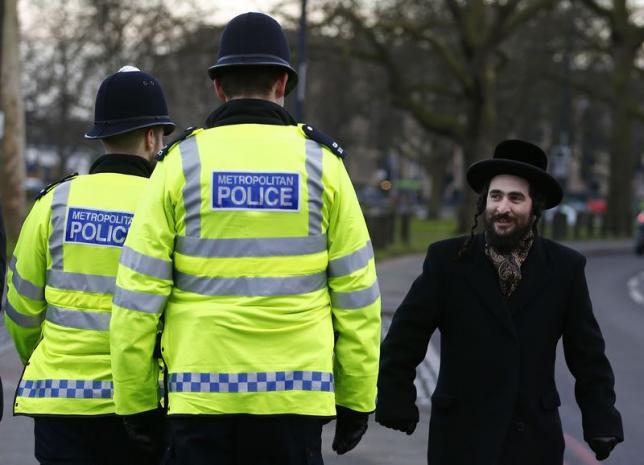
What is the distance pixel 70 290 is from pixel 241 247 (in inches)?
33.0

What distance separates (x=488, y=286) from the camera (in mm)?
4301

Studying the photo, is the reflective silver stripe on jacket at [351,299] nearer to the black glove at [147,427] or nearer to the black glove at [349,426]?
the black glove at [349,426]

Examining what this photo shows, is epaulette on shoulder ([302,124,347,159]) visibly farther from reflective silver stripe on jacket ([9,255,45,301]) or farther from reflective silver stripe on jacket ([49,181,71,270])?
reflective silver stripe on jacket ([9,255,45,301])

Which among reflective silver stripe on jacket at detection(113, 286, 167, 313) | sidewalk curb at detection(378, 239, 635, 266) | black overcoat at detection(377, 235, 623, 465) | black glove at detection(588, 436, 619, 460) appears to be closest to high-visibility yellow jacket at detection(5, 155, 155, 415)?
reflective silver stripe on jacket at detection(113, 286, 167, 313)

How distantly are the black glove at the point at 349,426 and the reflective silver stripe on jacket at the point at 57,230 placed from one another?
1.05 m

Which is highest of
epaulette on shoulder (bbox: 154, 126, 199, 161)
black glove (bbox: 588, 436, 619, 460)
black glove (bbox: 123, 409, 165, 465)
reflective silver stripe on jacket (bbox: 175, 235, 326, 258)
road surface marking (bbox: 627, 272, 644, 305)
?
epaulette on shoulder (bbox: 154, 126, 199, 161)

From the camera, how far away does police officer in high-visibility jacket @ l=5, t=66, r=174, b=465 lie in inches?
158

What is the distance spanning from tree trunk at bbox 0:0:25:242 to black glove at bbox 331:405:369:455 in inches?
870

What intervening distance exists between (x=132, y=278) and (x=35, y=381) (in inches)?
29.5

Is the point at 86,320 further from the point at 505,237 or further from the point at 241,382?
the point at 505,237

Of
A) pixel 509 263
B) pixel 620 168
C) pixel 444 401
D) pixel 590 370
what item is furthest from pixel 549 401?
pixel 620 168

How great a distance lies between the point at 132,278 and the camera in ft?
11.4

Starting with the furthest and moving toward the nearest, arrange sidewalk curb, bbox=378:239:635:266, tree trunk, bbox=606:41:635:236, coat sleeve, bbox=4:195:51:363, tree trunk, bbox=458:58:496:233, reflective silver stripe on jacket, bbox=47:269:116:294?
tree trunk, bbox=606:41:635:236, sidewalk curb, bbox=378:239:635:266, tree trunk, bbox=458:58:496:233, coat sleeve, bbox=4:195:51:363, reflective silver stripe on jacket, bbox=47:269:116:294

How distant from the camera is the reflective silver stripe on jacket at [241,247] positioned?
11.4 feet
